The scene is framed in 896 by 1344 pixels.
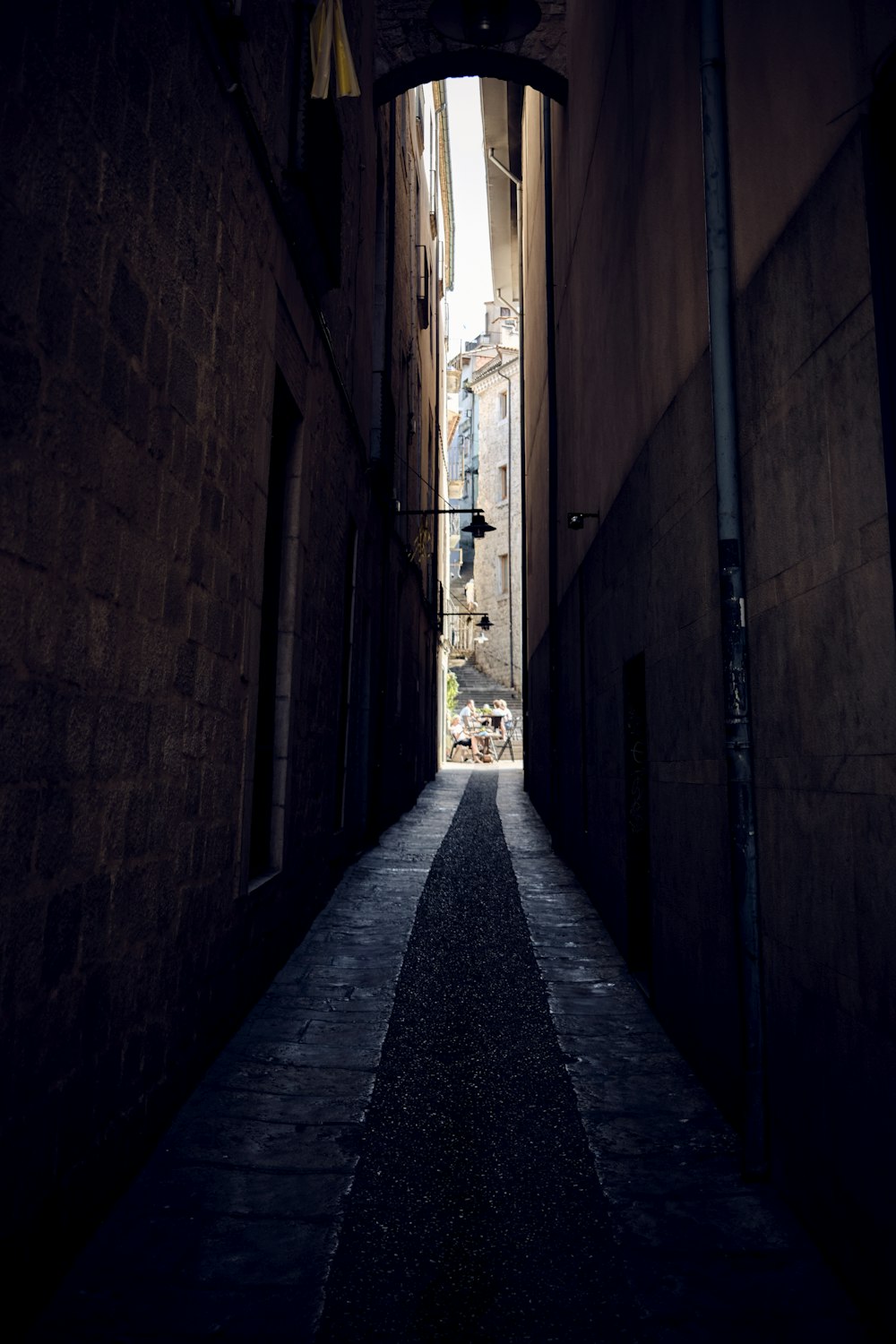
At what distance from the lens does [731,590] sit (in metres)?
3.03

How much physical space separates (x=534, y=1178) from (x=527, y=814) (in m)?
11.2

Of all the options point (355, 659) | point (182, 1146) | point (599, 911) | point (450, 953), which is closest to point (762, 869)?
point (182, 1146)

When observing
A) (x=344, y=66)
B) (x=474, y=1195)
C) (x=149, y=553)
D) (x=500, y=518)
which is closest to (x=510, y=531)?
(x=500, y=518)

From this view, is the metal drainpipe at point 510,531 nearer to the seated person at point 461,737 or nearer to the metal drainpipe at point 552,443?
the seated person at point 461,737

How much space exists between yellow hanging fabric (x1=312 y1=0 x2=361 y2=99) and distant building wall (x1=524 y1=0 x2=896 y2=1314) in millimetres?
1839

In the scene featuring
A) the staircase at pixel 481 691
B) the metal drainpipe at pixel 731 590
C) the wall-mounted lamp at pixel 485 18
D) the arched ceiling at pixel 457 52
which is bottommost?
the metal drainpipe at pixel 731 590

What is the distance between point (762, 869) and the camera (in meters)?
2.92

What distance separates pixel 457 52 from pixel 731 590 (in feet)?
28.4

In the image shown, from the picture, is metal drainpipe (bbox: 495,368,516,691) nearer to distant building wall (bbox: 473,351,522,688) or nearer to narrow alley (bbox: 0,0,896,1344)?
distant building wall (bbox: 473,351,522,688)

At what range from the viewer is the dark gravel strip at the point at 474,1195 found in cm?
208

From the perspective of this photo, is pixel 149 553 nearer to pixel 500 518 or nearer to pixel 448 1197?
pixel 448 1197

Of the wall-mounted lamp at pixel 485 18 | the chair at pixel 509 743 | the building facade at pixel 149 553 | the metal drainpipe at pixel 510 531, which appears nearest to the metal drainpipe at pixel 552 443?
the wall-mounted lamp at pixel 485 18

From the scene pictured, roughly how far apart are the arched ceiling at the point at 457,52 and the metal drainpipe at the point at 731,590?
6.69 metres

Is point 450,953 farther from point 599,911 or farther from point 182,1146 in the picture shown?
point 182,1146
